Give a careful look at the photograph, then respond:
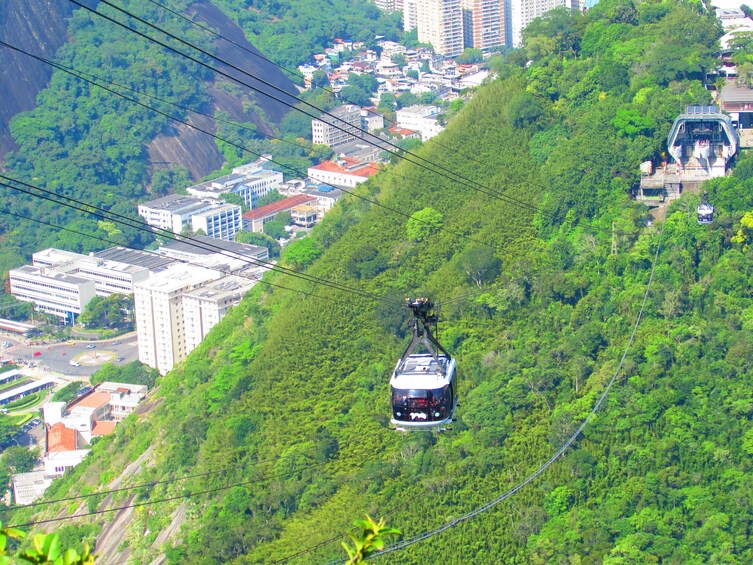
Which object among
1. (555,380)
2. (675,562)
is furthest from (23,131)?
(675,562)

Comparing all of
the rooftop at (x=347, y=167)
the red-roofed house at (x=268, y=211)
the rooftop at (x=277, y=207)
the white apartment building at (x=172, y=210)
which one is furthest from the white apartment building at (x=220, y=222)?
the rooftop at (x=347, y=167)

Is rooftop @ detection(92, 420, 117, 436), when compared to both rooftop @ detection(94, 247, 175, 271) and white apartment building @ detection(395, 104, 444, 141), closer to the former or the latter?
rooftop @ detection(94, 247, 175, 271)

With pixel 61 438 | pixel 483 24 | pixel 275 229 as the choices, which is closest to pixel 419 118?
pixel 275 229

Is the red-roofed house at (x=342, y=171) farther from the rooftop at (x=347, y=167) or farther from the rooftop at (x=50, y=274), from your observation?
the rooftop at (x=50, y=274)

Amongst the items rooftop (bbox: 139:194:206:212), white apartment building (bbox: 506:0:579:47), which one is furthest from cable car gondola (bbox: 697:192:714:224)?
white apartment building (bbox: 506:0:579:47)

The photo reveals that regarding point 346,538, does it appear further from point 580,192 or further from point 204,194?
point 204,194

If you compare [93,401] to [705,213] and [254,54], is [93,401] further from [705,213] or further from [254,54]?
[254,54]
